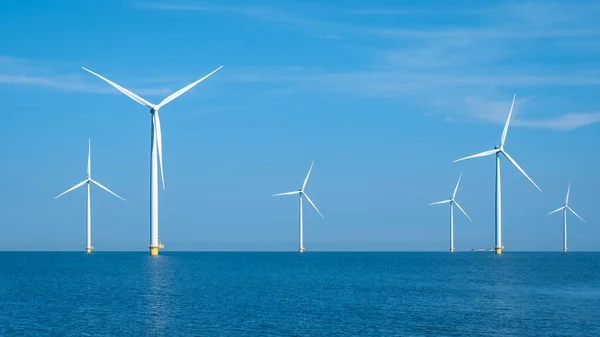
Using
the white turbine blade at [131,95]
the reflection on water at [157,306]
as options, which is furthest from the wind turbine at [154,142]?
the reflection on water at [157,306]

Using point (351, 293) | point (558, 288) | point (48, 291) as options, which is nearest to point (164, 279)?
point (48, 291)

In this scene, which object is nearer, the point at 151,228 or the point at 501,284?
the point at 501,284

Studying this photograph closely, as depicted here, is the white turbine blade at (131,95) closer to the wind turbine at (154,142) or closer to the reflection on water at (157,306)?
the wind turbine at (154,142)

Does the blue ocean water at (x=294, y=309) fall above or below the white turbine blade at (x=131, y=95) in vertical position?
below

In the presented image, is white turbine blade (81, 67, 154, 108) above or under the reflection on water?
above

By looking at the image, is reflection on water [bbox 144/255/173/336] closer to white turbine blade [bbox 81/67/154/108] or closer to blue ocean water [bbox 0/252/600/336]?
blue ocean water [bbox 0/252/600/336]

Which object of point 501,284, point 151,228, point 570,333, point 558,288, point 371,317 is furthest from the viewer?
point 151,228

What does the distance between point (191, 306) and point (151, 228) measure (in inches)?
3373

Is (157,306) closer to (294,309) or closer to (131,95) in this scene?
(294,309)

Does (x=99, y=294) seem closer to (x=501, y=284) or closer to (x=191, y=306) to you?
(x=191, y=306)

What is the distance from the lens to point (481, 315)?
73.1m

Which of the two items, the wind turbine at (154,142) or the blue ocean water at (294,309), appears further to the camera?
the wind turbine at (154,142)

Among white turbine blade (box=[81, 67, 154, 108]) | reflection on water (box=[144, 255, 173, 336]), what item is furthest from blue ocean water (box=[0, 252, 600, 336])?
white turbine blade (box=[81, 67, 154, 108])

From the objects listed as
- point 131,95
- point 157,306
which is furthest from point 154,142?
point 157,306
